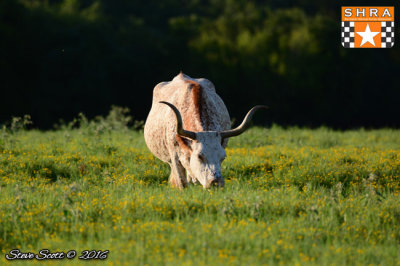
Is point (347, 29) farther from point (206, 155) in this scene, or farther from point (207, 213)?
point (207, 213)

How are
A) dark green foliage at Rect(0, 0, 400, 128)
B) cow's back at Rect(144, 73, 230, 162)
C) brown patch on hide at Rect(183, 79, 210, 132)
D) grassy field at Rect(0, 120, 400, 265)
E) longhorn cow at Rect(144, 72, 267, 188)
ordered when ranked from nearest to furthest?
grassy field at Rect(0, 120, 400, 265)
longhorn cow at Rect(144, 72, 267, 188)
brown patch on hide at Rect(183, 79, 210, 132)
cow's back at Rect(144, 73, 230, 162)
dark green foliage at Rect(0, 0, 400, 128)

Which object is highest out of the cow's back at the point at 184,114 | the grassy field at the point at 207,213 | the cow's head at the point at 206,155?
the cow's back at the point at 184,114

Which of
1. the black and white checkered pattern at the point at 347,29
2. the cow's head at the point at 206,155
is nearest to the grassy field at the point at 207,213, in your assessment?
the cow's head at the point at 206,155

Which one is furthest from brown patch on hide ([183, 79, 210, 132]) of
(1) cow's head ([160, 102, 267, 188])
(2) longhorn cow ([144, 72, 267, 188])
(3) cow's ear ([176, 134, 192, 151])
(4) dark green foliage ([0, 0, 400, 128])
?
(4) dark green foliage ([0, 0, 400, 128])

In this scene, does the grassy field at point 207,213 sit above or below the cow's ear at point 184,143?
below

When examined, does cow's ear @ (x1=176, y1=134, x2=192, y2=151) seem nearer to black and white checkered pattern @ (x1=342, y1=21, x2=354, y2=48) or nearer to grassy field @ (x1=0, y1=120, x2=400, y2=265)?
grassy field @ (x1=0, y1=120, x2=400, y2=265)

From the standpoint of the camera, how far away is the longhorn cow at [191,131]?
750 cm

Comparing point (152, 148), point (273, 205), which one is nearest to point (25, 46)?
point (152, 148)

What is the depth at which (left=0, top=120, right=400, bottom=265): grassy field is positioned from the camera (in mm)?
5469

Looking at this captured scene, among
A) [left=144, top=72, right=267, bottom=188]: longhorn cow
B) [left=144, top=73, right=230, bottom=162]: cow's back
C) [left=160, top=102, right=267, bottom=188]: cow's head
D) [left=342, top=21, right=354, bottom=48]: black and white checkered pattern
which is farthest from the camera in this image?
[left=342, top=21, right=354, bottom=48]: black and white checkered pattern

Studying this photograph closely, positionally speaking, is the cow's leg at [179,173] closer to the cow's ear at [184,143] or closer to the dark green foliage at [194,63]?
the cow's ear at [184,143]

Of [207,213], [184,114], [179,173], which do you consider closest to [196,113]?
[184,114]

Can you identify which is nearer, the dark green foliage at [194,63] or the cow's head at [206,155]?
the cow's head at [206,155]

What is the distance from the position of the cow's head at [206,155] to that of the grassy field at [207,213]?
21cm
